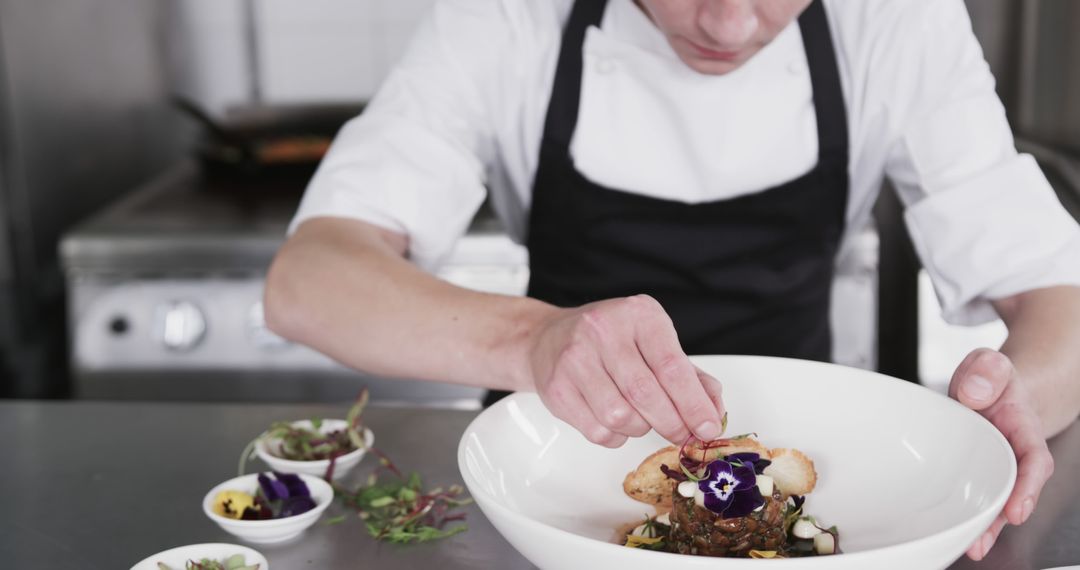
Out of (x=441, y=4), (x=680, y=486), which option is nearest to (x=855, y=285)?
(x=441, y=4)

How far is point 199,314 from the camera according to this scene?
2379 millimetres

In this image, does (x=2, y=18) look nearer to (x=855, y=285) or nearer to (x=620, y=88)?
(x=620, y=88)

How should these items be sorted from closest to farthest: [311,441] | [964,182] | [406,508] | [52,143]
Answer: [406,508] → [311,441] → [964,182] → [52,143]

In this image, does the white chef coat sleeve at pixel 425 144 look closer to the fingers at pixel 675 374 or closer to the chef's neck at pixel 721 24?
the chef's neck at pixel 721 24

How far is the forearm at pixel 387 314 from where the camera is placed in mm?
1195

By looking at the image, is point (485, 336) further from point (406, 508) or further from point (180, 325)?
point (180, 325)

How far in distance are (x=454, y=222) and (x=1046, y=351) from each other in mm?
758

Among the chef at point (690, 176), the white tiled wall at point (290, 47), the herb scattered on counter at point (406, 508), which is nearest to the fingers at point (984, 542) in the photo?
the chef at point (690, 176)

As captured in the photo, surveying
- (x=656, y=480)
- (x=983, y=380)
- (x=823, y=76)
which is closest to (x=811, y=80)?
(x=823, y=76)

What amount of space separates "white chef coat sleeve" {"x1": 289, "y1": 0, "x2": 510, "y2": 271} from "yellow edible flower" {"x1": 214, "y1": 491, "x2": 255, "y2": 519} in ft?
1.53

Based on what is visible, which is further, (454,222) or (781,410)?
(454,222)

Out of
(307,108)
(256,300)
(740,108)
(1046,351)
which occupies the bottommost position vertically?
(256,300)

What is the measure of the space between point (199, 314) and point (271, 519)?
4.49 feet

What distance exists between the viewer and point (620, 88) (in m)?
1.68
